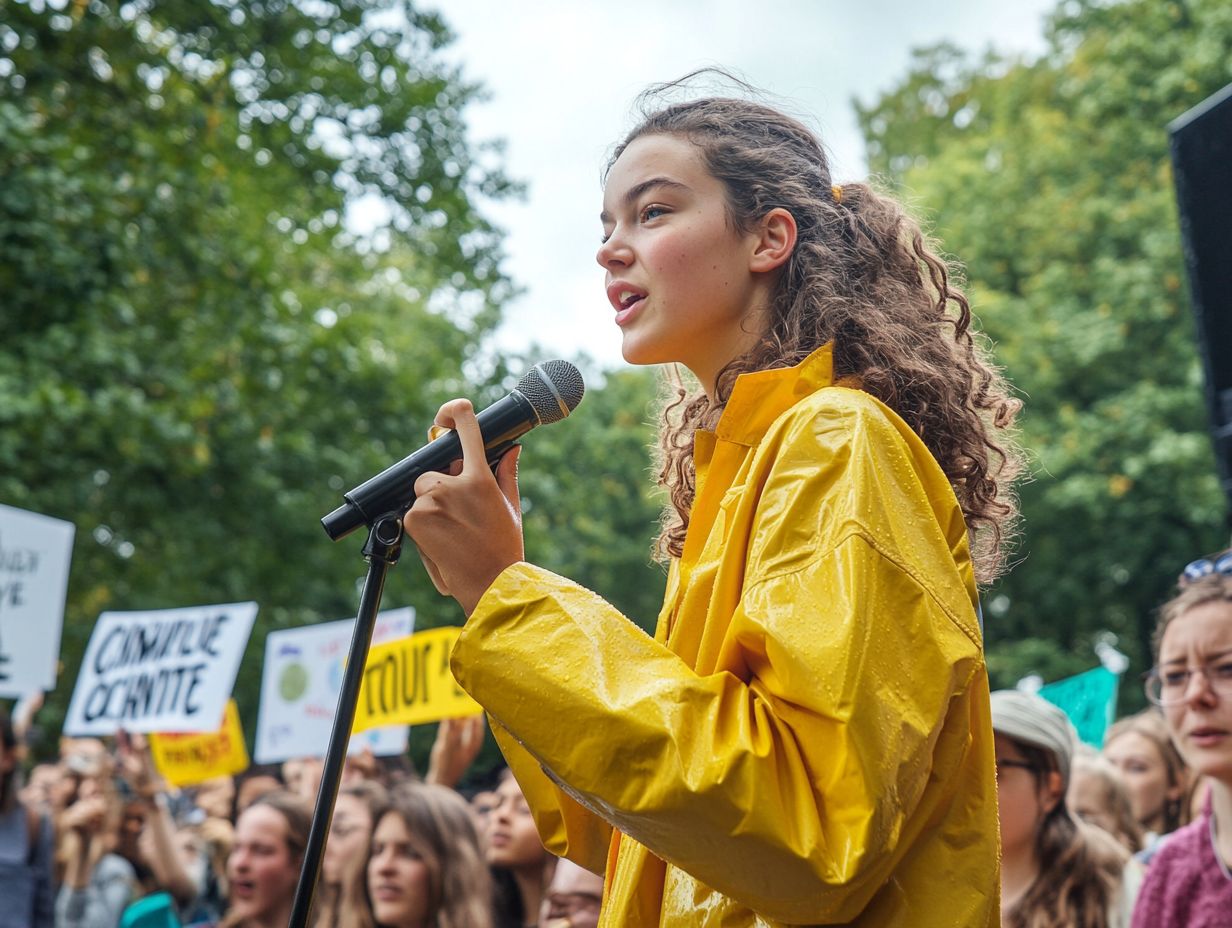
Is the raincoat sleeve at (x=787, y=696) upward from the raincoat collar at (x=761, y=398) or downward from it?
downward

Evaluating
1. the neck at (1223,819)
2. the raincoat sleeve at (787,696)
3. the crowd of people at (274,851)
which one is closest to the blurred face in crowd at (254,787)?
the crowd of people at (274,851)

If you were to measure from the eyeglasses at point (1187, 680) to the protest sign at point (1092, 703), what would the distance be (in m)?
3.08

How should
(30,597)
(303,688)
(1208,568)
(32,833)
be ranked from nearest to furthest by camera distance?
(1208,568)
(32,833)
(30,597)
(303,688)

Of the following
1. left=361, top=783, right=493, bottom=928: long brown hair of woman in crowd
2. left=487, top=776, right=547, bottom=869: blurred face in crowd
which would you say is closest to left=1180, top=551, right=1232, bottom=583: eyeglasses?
left=487, top=776, right=547, bottom=869: blurred face in crowd

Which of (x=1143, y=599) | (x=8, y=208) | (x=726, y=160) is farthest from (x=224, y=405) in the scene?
(x=1143, y=599)

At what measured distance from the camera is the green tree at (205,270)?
966cm

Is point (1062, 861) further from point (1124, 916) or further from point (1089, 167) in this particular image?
point (1089, 167)

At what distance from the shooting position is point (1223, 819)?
321 centimetres

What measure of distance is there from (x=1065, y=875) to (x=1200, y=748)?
0.70m

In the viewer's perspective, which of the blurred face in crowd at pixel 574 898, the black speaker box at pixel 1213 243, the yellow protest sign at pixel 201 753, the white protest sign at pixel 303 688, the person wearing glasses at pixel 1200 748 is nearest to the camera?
the person wearing glasses at pixel 1200 748

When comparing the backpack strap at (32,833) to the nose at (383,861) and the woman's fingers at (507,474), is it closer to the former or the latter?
the nose at (383,861)

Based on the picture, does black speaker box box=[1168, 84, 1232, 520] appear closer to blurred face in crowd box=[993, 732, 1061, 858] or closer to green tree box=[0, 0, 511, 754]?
blurred face in crowd box=[993, 732, 1061, 858]

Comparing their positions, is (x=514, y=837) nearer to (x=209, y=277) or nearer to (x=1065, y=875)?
(x=1065, y=875)

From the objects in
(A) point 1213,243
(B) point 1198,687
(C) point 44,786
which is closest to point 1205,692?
(B) point 1198,687
